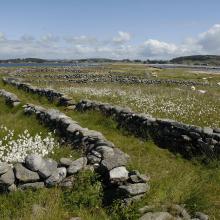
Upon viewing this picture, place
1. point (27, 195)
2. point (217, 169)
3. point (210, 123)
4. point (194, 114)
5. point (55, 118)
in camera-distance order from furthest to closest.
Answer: point (194, 114), point (210, 123), point (55, 118), point (217, 169), point (27, 195)

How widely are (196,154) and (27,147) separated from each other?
6141mm

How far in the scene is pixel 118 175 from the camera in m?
10.2

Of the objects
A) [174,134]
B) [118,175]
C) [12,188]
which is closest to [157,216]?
[118,175]

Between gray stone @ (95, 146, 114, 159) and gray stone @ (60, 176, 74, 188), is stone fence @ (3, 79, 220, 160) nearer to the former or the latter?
gray stone @ (95, 146, 114, 159)

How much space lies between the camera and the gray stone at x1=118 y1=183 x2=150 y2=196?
945 centimetres

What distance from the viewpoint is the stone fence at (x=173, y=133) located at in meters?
14.1

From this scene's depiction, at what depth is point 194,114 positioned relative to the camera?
22.8 m

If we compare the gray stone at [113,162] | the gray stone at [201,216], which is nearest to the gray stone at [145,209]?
the gray stone at [201,216]

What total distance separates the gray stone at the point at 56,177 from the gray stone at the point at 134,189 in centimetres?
165

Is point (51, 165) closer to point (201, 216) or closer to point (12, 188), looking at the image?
point (12, 188)

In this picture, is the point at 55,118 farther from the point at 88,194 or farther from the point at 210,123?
the point at 88,194

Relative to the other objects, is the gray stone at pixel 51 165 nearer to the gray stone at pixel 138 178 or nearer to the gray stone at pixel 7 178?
the gray stone at pixel 7 178

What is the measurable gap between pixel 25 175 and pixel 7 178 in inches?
17.6

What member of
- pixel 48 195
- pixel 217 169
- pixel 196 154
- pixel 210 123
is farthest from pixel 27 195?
pixel 210 123
